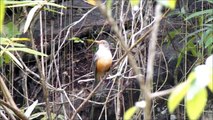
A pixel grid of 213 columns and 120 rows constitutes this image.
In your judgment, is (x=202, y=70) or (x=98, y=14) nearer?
(x=202, y=70)

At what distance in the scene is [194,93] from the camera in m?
0.36

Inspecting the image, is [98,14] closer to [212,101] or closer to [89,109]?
[89,109]

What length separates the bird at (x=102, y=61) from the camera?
244 centimetres

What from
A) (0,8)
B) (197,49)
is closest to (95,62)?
(197,49)

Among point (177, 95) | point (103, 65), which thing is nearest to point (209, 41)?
point (103, 65)

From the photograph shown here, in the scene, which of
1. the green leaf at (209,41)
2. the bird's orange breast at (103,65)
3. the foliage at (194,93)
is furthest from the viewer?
Result: the bird's orange breast at (103,65)

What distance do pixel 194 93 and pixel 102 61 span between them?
2.09 m

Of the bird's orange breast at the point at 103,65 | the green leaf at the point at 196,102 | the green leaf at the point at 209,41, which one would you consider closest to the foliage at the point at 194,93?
the green leaf at the point at 196,102

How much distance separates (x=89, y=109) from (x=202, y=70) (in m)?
2.85

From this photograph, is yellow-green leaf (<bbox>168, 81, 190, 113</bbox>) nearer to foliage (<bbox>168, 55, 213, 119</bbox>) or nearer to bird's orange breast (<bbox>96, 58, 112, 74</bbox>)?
foliage (<bbox>168, 55, 213, 119</bbox>)

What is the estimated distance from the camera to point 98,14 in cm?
331

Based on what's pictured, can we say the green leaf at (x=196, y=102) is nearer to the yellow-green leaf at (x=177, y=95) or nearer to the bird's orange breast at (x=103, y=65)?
the yellow-green leaf at (x=177, y=95)

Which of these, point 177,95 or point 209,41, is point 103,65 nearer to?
point 209,41

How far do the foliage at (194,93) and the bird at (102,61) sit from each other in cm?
204
